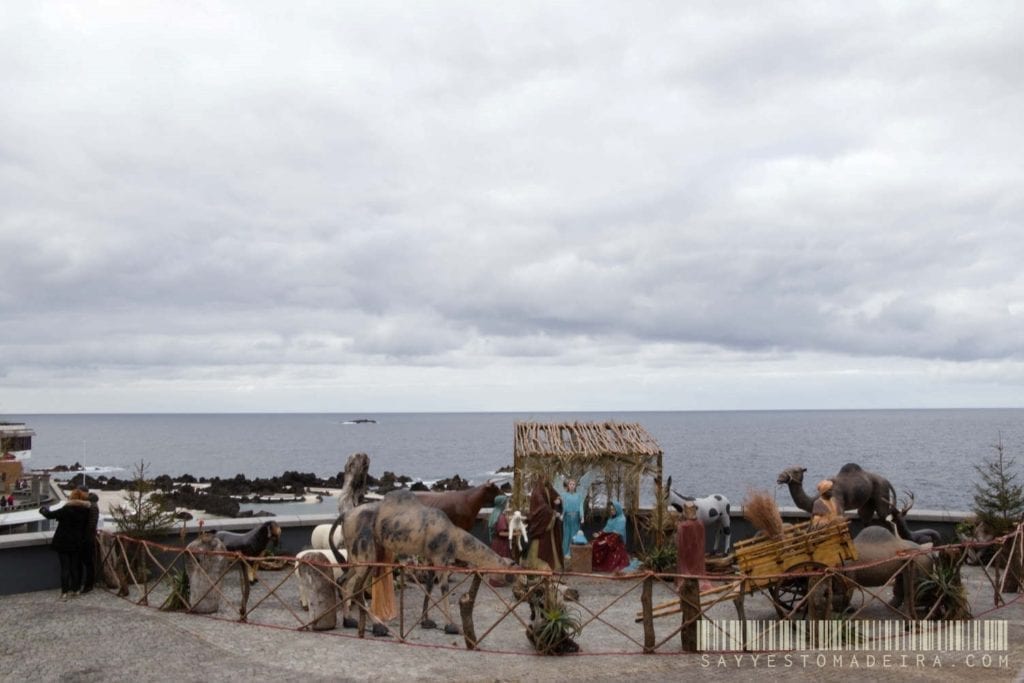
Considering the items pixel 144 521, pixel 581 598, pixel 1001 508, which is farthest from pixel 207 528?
pixel 1001 508

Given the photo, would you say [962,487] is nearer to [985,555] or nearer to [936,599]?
[985,555]

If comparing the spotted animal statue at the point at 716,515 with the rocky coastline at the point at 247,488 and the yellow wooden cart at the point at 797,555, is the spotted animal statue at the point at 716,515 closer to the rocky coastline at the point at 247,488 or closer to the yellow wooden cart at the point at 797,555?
the yellow wooden cart at the point at 797,555

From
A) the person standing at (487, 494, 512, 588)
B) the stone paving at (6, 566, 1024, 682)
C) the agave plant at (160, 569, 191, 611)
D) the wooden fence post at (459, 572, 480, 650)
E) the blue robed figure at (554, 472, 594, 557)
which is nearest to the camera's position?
the stone paving at (6, 566, 1024, 682)

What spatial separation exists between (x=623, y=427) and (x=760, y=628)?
835 centimetres

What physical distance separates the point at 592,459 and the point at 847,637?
25.9ft

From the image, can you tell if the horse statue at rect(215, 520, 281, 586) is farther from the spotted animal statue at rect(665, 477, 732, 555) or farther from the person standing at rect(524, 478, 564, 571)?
the spotted animal statue at rect(665, 477, 732, 555)

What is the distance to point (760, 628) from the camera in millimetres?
13766

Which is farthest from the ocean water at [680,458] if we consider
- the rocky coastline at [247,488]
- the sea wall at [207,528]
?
the sea wall at [207,528]

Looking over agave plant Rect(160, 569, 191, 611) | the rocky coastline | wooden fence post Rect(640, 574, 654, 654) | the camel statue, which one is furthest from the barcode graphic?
Result: the rocky coastline

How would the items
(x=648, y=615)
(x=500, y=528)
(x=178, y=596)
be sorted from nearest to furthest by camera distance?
(x=648, y=615), (x=178, y=596), (x=500, y=528)

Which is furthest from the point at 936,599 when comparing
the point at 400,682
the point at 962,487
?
the point at 962,487

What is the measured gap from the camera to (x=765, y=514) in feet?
45.8

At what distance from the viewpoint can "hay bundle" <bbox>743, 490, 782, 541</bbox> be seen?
1397 cm

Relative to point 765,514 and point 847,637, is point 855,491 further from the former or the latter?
point 847,637
